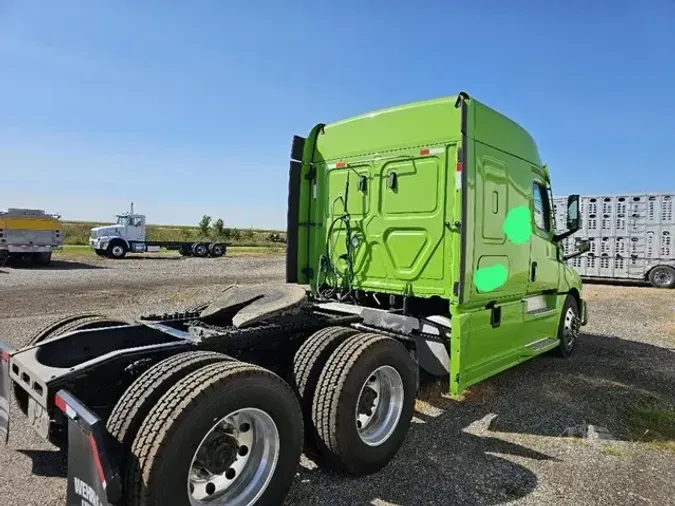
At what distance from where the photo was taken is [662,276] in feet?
52.2

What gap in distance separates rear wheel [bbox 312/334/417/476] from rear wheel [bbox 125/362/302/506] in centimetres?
35

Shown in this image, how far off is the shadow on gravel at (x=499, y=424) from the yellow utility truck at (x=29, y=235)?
22029 millimetres

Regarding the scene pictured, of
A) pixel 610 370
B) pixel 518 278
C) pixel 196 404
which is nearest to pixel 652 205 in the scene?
pixel 610 370

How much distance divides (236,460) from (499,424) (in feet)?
8.67

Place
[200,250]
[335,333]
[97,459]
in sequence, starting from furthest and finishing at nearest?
[200,250], [335,333], [97,459]

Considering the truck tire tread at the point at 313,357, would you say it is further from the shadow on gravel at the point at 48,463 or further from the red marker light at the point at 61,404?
the shadow on gravel at the point at 48,463

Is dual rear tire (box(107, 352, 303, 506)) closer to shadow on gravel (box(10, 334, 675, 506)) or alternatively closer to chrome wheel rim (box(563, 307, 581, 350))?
shadow on gravel (box(10, 334, 675, 506))

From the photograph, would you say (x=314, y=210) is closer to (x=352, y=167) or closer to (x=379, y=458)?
(x=352, y=167)

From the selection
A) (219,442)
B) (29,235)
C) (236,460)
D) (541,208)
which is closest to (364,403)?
(236,460)

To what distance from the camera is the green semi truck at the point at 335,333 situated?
8.38ft

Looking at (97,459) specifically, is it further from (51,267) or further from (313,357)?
(51,267)

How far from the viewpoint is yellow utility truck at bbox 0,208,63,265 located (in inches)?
838

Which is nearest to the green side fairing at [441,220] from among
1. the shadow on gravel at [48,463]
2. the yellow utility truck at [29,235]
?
the shadow on gravel at [48,463]

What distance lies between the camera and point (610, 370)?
6305 mm
